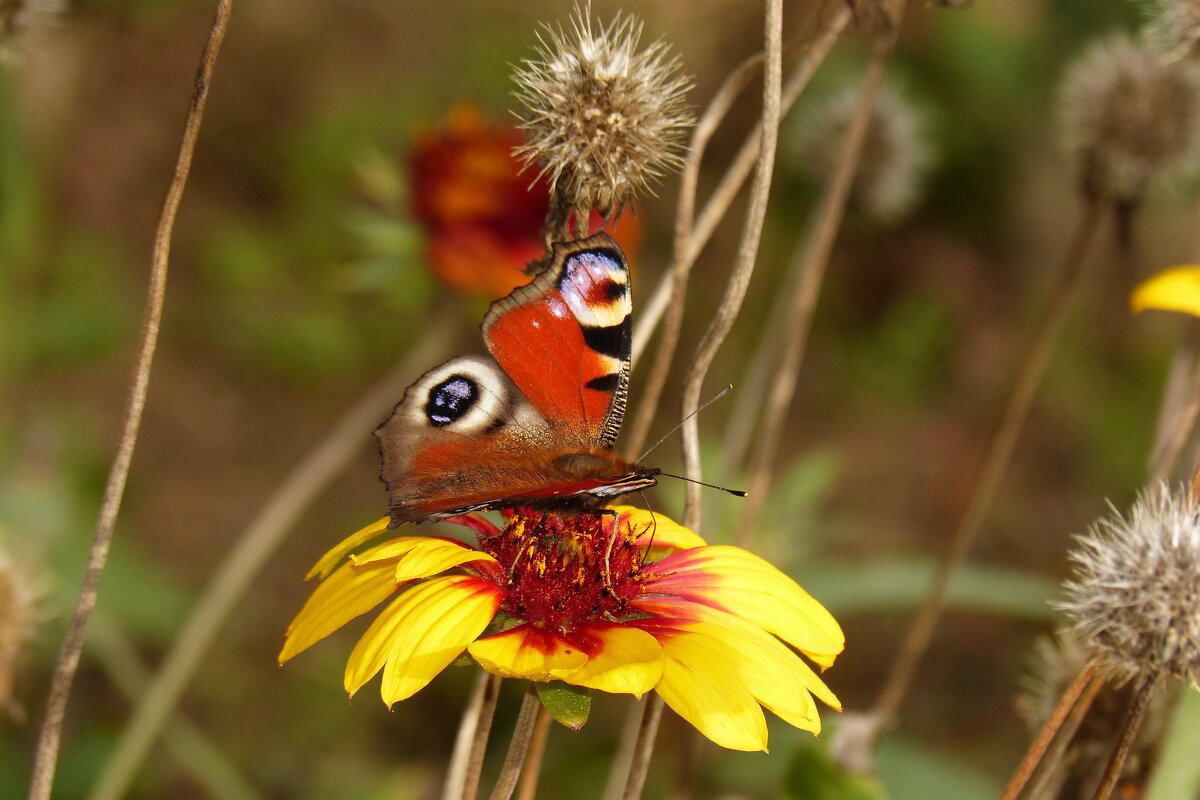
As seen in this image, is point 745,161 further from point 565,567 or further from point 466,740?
point 466,740

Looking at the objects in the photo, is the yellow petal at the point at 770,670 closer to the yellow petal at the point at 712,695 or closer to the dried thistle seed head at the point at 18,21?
the yellow petal at the point at 712,695

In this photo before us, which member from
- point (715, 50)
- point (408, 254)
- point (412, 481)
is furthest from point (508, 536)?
point (715, 50)

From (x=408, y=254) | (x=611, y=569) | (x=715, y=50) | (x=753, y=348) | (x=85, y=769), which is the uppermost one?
(x=715, y=50)

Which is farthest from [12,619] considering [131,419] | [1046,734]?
[1046,734]

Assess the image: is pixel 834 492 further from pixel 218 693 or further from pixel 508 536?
pixel 508 536

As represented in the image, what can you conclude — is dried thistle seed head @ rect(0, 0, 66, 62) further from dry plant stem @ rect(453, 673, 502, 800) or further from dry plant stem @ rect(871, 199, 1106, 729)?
dry plant stem @ rect(871, 199, 1106, 729)

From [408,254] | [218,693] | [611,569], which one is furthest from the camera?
[218,693]

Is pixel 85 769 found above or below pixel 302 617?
below

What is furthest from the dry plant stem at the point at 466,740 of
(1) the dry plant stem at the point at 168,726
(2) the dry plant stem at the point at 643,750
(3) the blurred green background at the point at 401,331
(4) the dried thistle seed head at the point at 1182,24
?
(3) the blurred green background at the point at 401,331
